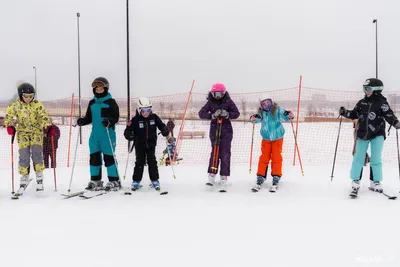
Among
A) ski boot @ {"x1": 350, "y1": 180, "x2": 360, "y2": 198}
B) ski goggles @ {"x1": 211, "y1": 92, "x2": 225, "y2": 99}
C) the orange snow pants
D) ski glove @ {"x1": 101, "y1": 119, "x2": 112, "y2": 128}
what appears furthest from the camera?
the orange snow pants

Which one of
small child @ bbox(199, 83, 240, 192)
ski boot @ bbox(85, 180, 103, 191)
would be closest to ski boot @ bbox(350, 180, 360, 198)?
small child @ bbox(199, 83, 240, 192)

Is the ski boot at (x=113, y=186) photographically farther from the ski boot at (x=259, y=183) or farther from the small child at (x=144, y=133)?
the ski boot at (x=259, y=183)

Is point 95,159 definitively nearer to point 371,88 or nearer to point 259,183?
point 259,183

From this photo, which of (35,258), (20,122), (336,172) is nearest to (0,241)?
(35,258)

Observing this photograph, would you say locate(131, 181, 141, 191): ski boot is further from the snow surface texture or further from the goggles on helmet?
the goggles on helmet

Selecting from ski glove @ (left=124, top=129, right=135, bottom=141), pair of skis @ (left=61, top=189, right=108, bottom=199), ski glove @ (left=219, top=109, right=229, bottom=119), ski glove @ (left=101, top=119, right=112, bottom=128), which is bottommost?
pair of skis @ (left=61, top=189, right=108, bottom=199)

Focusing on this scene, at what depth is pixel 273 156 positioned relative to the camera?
579 cm

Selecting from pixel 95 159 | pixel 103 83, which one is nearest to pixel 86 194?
pixel 95 159

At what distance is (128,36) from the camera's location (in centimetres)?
862

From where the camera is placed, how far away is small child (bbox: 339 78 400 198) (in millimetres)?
5109

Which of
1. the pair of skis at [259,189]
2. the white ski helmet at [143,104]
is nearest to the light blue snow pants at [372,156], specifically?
the pair of skis at [259,189]

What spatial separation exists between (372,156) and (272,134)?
162 cm

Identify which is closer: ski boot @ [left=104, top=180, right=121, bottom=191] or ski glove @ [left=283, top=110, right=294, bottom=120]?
ski boot @ [left=104, top=180, right=121, bottom=191]

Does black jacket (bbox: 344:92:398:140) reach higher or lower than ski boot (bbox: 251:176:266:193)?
higher
